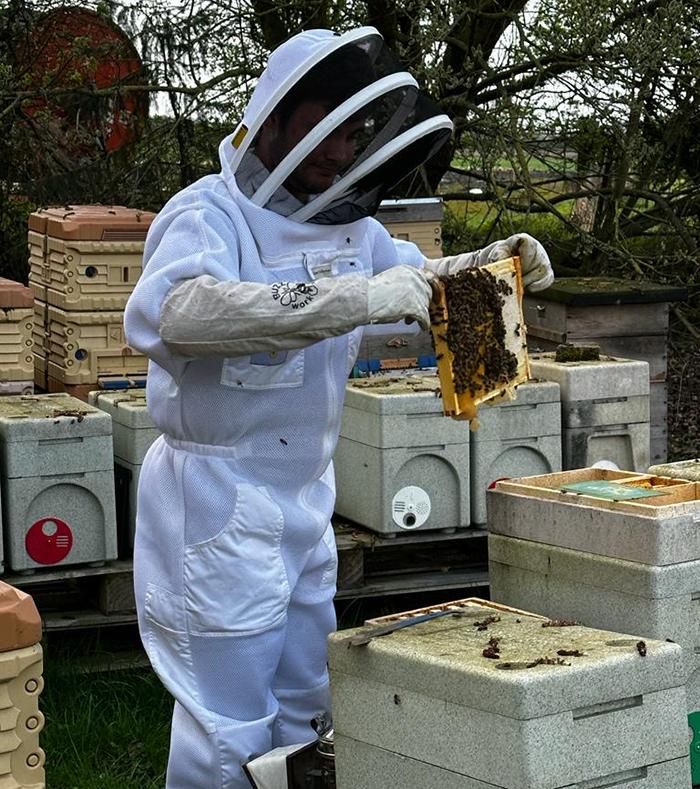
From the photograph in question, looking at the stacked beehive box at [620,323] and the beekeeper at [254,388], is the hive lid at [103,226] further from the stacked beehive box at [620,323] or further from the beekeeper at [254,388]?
the beekeeper at [254,388]

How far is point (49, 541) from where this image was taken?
392cm

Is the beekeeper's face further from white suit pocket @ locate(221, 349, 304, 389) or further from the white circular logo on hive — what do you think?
the white circular logo on hive

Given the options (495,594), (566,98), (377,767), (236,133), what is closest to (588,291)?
(566,98)

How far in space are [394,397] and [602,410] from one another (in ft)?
2.47

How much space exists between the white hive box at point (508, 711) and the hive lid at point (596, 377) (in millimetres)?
1854

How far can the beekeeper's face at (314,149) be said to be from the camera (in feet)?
8.87

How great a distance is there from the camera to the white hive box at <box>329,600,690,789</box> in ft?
7.35

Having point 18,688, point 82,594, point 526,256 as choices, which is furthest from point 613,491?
point 82,594

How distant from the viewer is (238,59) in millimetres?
6656

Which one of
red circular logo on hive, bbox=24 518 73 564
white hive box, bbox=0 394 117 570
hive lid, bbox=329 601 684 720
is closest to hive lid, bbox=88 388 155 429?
white hive box, bbox=0 394 117 570

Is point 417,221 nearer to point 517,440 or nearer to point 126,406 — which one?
point 517,440

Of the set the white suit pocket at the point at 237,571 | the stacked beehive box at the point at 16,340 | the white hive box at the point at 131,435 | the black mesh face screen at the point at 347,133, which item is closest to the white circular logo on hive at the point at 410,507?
the white hive box at the point at 131,435

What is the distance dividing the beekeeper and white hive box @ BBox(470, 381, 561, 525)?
4.45ft

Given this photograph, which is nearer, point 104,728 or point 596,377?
point 104,728
